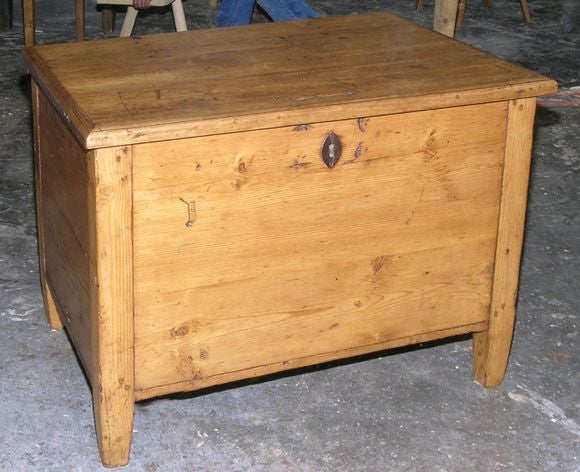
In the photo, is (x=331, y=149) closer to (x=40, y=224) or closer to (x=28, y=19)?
(x=40, y=224)

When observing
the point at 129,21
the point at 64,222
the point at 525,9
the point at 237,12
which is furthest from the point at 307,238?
the point at 525,9

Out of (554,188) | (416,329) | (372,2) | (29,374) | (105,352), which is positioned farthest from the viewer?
(372,2)

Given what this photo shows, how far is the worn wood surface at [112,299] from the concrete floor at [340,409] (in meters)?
0.12

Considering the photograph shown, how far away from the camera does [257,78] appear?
209 cm

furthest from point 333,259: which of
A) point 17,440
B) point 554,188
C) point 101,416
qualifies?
point 554,188

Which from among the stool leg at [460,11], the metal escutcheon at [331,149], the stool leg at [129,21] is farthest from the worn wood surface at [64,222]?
the stool leg at [460,11]

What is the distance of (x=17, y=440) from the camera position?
2.13 m

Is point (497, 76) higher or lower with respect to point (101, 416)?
higher

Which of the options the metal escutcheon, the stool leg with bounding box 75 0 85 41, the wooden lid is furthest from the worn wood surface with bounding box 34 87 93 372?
the stool leg with bounding box 75 0 85 41

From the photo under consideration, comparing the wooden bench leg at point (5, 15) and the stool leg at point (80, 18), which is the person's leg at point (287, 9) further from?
the wooden bench leg at point (5, 15)

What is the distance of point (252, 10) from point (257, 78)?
1862 mm

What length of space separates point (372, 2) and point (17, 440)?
407cm

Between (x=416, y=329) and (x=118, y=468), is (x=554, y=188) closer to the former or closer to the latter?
(x=416, y=329)

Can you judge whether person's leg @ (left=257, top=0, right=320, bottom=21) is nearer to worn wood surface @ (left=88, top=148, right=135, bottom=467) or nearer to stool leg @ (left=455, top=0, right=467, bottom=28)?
stool leg @ (left=455, top=0, right=467, bottom=28)
